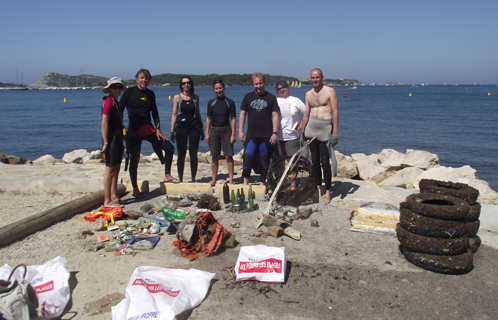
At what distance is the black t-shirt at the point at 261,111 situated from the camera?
638 centimetres

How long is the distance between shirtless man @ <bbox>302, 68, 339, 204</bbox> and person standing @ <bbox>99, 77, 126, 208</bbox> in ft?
10.2

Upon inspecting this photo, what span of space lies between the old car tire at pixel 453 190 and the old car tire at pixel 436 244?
60 cm

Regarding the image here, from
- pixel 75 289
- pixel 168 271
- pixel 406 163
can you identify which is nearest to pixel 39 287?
pixel 75 289

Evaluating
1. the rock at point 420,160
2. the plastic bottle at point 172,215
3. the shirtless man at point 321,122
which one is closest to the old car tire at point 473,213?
the shirtless man at point 321,122

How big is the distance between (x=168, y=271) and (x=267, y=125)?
352 cm

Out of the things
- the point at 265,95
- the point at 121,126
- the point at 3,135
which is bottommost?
the point at 3,135

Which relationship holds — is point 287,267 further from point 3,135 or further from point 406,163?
point 3,135

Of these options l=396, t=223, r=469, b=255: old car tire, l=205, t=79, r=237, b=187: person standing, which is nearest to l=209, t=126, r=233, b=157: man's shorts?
l=205, t=79, r=237, b=187: person standing

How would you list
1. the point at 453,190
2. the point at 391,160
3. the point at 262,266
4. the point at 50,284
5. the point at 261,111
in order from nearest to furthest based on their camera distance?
the point at 50,284
the point at 262,266
the point at 453,190
the point at 261,111
the point at 391,160

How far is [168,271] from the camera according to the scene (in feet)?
11.8

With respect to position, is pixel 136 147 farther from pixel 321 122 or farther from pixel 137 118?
pixel 321 122

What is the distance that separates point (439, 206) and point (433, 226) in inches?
9.0

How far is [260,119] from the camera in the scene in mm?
6406

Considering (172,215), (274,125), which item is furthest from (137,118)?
(274,125)
